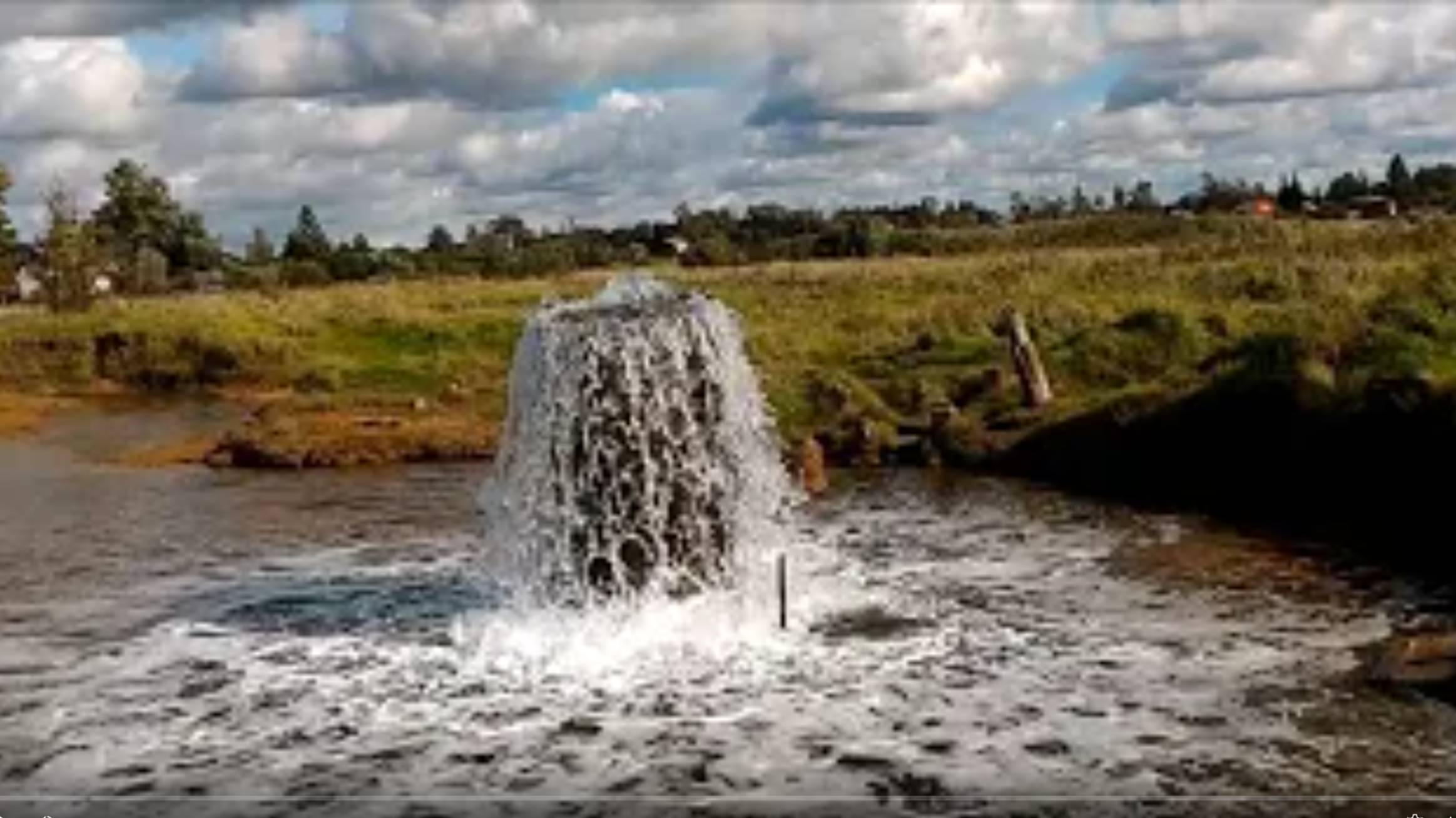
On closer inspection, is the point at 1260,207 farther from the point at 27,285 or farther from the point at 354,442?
the point at 354,442

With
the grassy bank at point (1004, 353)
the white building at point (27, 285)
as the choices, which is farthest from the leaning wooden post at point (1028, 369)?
the white building at point (27, 285)

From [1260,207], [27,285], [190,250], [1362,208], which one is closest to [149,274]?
[27,285]

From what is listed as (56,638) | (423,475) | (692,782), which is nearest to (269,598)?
(56,638)

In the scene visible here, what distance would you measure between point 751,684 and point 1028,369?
1402cm

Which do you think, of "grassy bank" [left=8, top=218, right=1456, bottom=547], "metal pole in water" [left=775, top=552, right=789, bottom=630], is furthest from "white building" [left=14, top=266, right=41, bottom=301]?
"metal pole in water" [left=775, top=552, right=789, bottom=630]

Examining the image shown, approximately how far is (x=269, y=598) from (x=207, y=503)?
326 inches

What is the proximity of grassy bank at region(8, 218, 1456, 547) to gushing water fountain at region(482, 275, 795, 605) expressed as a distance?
790cm

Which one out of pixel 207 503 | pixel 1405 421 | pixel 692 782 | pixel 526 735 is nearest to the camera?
pixel 692 782

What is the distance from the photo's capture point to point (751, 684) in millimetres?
13266

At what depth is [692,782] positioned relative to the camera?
430 inches

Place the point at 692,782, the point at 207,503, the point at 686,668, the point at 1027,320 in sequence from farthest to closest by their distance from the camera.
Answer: the point at 1027,320 → the point at 207,503 → the point at 686,668 → the point at 692,782

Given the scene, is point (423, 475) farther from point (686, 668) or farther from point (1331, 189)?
point (1331, 189)

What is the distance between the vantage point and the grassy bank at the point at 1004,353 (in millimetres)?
20984

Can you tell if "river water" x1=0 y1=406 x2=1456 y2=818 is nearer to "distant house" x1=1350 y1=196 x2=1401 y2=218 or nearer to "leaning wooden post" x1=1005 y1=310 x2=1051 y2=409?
"leaning wooden post" x1=1005 y1=310 x2=1051 y2=409
